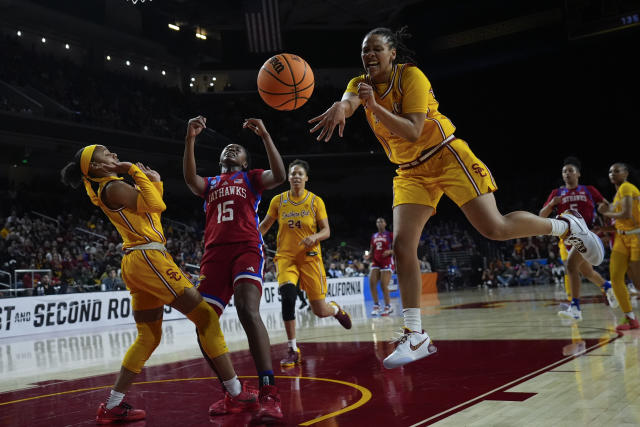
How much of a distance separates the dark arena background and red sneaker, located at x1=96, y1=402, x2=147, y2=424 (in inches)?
5.0

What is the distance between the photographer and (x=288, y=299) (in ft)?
20.1

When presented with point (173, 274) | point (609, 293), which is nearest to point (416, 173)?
point (173, 274)

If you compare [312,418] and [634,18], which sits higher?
[634,18]

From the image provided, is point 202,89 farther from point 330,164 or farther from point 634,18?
point 634,18

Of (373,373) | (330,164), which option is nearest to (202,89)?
(330,164)

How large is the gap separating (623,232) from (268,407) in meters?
5.53

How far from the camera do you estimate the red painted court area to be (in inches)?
141

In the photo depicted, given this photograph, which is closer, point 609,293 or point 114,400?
point 114,400

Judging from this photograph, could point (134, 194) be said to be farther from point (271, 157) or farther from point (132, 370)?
point (132, 370)

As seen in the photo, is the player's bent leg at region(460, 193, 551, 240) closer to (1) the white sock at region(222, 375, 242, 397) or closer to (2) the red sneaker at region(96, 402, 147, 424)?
(1) the white sock at region(222, 375, 242, 397)

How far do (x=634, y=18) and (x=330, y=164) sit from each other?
16208 millimetres

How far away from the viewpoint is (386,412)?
3.46 metres

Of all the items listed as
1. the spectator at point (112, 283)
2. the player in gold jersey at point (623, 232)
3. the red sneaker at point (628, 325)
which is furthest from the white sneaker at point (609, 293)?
the spectator at point (112, 283)

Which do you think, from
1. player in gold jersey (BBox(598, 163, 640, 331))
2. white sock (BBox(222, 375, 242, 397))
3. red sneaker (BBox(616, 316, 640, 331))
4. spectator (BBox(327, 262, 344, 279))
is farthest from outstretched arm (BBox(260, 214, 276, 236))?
spectator (BBox(327, 262, 344, 279))
